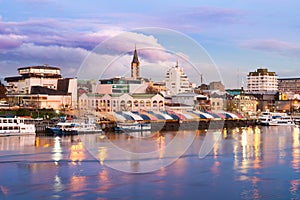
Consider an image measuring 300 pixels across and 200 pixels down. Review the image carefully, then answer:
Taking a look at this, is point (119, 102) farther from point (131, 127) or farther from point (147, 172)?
point (147, 172)

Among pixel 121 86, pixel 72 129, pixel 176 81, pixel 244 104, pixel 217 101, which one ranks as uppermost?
pixel 176 81

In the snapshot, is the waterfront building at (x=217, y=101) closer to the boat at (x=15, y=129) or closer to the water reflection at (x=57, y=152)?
the boat at (x=15, y=129)

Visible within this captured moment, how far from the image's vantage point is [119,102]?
21.2 meters

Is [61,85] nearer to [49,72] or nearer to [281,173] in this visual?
[49,72]

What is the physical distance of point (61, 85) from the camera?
1019 inches

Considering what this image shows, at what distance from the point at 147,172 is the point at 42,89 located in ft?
56.1

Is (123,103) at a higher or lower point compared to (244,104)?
lower

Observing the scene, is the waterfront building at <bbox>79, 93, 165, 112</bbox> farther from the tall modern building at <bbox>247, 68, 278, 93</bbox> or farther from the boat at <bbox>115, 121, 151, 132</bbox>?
the tall modern building at <bbox>247, 68, 278, 93</bbox>

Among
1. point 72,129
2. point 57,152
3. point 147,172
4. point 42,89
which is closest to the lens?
point 147,172

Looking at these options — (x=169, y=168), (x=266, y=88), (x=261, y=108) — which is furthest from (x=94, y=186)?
(x=266, y=88)

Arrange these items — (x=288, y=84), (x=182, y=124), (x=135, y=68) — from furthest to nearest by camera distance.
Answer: (x=288, y=84) < (x=135, y=68) < (x=182, y=124)

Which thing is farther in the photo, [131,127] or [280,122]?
[280,122]

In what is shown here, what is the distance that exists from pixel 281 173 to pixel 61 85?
2003 centimetres

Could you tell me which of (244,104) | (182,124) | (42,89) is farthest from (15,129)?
(244,104)
